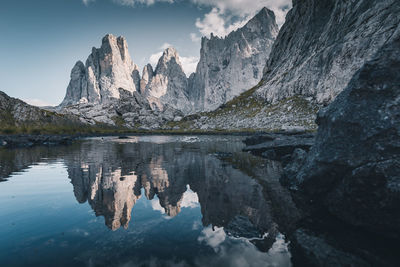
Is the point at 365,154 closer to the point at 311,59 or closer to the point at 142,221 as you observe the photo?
the point at 142,221

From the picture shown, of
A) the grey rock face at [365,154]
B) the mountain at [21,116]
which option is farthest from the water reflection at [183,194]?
the mountain at [21,116]

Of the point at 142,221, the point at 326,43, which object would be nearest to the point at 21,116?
the point at 142,221

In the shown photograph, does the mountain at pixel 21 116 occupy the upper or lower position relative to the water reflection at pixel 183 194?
upper

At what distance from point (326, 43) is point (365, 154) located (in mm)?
127846

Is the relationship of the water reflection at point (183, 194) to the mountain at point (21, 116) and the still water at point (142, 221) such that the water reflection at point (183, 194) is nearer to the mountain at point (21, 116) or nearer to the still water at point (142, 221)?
the still water at point (142, 221)

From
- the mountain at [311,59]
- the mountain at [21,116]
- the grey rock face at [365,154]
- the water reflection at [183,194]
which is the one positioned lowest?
the water reflection at [183,194]

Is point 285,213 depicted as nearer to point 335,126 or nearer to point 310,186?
point 310,186

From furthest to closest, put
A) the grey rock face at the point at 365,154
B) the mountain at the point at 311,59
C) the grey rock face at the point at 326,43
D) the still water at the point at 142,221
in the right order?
the mountain at the point at 311,59
the grey rock face at the point at 326,43
the grey rock face at the point at 365,154
the still water at the point at 142,221

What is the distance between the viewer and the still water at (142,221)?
22.2 ft

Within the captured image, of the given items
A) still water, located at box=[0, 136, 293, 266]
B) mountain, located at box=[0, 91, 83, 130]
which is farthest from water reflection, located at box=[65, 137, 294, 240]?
mountain, located at box=[0, 91, 83, 130]

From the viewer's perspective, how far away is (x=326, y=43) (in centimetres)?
10706

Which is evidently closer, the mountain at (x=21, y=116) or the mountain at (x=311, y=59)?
the mountain at (x=311, y=59)

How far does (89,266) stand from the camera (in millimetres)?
6238

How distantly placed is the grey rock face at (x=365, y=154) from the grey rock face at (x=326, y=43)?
290 feet
